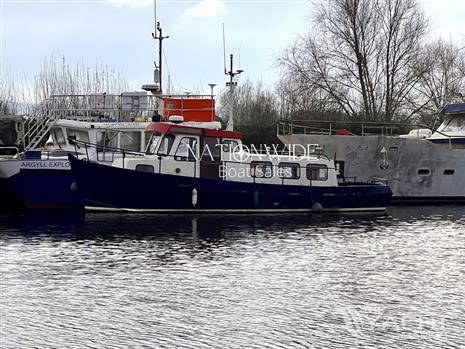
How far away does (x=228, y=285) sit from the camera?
11820mm

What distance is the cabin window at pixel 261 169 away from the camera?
21.0 m

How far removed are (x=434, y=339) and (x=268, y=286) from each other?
3388 mm

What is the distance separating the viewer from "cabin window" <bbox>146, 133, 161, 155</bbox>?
20.9 meters

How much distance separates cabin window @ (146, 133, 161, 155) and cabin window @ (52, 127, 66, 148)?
12.5 ft

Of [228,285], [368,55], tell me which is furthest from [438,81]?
[228,285]

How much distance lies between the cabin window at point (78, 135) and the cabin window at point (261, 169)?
5828mm

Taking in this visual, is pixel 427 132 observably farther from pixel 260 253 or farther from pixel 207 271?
pixel 207 271

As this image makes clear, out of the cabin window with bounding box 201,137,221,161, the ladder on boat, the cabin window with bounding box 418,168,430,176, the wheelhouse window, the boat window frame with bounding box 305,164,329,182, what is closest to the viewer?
the cabin window with bounding box 201,137,221,161

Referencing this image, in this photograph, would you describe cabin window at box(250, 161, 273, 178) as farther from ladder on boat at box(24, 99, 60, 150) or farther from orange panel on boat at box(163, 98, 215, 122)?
ladder on boat at box(24, 99, 60, 150)

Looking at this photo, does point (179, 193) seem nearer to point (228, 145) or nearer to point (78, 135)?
point (228, 145)

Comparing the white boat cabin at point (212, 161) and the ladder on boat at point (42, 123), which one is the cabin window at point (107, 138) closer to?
the ladder on boat at point (42, 123)

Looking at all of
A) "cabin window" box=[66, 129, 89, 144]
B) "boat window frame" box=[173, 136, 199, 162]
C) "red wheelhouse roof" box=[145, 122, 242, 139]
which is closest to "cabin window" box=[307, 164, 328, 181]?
"red wheelhouse roof" box=[145, 122, 242, 139]

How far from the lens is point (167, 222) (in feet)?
62.8

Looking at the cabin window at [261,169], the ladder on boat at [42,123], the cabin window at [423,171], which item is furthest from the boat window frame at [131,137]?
the cabin window at [423,171]
